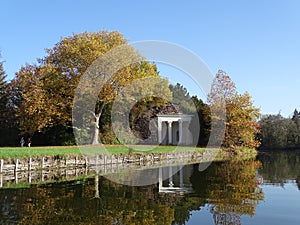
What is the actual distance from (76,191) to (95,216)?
4.90m

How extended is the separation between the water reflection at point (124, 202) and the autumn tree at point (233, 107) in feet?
76.8

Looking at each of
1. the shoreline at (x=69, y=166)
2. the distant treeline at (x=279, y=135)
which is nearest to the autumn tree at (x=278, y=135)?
the distant treeline at (x=279, y=135)

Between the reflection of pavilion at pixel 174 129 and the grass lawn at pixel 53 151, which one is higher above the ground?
the reflection of pavilion at pixel 174 129

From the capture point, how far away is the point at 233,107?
4078 cm

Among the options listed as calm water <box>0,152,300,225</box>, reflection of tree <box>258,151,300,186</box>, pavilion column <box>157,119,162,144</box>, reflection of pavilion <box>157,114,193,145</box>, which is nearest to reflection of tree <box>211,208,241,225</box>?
calm water <box>0,152,300,225</box>

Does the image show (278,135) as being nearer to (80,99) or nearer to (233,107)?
(233,107)

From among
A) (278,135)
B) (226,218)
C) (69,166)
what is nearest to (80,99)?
(69,166)

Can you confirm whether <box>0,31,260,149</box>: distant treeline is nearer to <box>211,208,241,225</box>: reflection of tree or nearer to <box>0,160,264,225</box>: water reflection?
<box>0,160,264,225</box>: water reflection

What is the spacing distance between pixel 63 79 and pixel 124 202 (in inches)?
892

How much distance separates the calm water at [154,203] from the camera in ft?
32.7

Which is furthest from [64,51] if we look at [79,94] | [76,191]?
[76,191]

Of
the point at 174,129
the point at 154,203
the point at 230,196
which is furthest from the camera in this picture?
the point at 174,129

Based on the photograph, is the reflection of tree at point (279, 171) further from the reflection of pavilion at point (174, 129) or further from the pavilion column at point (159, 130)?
the reflection of pavilion at point (174, 129)

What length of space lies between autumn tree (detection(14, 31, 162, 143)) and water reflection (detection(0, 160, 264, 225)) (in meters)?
15.1
